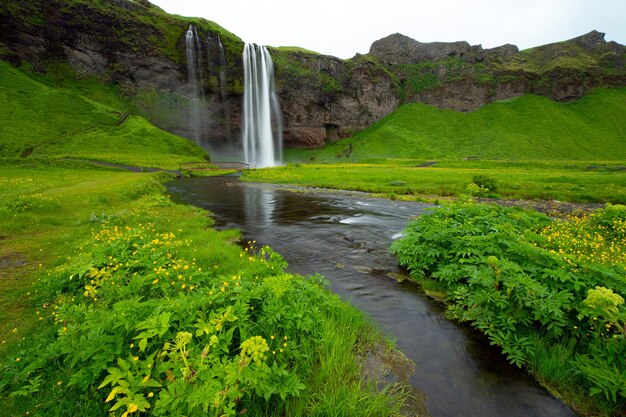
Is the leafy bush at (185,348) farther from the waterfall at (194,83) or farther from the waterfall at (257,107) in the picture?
the waterfall at (194,83)

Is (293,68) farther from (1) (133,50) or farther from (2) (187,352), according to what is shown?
(2) (187,352)

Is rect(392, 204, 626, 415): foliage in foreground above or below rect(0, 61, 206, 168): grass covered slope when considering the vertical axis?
below

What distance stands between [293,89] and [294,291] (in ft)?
388

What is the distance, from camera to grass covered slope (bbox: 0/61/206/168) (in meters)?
54.9

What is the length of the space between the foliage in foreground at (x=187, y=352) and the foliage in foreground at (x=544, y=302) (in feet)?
8.84

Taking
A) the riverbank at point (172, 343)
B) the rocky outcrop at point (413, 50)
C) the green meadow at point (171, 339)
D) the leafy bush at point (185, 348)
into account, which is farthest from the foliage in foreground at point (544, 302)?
the rocky outcrop at point (413, 50)

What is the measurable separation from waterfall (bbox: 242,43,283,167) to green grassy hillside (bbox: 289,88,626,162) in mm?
15684

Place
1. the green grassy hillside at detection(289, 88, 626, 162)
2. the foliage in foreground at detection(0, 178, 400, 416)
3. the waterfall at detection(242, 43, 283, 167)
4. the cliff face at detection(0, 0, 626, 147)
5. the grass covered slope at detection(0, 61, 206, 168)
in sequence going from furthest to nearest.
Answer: the waterfall at detection(242, 43, 283, 167)
the green grassy hillside at detection(289, 88, 626, 162)
the cliff face at detection(0, 0, 626, 147)
the grass covered slope at detection(0, 61, 206, 168)
the foliage in foreground at detection(0, 178, 400, 416)

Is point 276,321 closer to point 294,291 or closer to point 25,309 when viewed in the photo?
point 294,291

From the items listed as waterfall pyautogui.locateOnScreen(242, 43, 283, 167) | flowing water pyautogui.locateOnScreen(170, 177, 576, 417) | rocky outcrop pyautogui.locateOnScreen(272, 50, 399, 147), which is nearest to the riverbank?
flowing water pyautogui.locateOnScreen(170, 177, 576, 417)

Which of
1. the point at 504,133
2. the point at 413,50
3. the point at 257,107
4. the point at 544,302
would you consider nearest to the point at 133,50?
the point at 257,107

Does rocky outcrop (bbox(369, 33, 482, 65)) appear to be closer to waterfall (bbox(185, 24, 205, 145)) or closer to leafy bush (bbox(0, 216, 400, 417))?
waterfall (bbox(185, 24, 205, 145))

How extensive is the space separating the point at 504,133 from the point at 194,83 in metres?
112

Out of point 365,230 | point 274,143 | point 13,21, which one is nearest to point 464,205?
point 365,230
